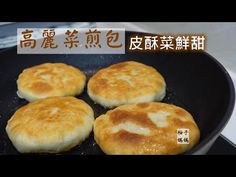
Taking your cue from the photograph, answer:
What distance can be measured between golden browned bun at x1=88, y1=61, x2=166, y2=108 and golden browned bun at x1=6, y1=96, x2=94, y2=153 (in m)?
0.07

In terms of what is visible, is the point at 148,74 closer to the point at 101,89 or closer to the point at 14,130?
the point at 101,89

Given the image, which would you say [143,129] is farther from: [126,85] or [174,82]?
[174,82]

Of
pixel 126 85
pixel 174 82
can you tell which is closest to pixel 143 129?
pixel 126 85

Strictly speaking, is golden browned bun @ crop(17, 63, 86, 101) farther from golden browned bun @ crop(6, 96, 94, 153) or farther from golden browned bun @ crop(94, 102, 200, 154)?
golden browned bun @ crop(94, 102, 200, 154)

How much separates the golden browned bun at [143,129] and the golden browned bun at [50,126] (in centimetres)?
5

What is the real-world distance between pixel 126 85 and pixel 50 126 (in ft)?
0.91

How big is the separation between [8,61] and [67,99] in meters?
0.32

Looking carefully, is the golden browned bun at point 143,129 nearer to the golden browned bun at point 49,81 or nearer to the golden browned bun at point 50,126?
the golden browned bun at point 50,126

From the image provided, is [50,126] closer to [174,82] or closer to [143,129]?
[143,129]

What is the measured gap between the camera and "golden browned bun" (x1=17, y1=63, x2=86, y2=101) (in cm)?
113

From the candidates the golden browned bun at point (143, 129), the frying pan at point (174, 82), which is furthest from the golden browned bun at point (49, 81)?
the golden browned bun at point (143, 129)

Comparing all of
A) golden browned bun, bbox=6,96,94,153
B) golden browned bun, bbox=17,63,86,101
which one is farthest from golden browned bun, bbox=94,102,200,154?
golden browned bun, bbox=17,63,86,101

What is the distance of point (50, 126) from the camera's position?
3.15 feet

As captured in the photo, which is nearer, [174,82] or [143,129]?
[143,129]
